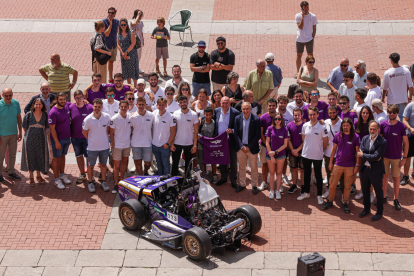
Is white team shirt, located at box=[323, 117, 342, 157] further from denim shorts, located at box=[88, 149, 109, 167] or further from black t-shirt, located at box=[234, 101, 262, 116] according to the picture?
denim shorts, located at box=[88, 149, 109, 167]

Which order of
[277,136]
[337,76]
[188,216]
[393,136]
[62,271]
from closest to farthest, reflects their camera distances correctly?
[62,271], [188,216], [393,136], [277,136], [337,76]

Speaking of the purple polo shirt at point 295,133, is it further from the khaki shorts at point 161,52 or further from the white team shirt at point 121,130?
the khaki shorts at point 161,52

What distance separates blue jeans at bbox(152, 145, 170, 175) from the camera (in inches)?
455

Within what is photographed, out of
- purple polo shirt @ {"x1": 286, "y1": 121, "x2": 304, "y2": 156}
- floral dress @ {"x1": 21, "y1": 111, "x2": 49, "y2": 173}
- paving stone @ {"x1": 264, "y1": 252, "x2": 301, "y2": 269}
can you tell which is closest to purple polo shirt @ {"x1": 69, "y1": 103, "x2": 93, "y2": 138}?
floral dress @ {"x1": 21, "y1": 111, "x2": 49, "y2": 173}

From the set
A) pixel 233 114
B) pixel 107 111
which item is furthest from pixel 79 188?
pixel 233 114

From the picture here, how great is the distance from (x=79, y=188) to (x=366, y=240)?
6.02 m

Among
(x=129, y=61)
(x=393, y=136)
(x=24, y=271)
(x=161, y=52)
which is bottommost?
(x=24, y=271)

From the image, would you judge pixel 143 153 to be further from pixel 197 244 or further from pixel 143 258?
pixel 197 244

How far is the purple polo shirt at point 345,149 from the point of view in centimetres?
1039

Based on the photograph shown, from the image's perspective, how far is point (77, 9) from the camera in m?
21.9

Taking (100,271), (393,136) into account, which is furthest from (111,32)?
(393,136)

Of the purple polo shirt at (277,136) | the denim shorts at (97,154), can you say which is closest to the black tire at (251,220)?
the purple polo shirt at (277,136)

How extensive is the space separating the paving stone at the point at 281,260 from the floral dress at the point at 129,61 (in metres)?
8.30

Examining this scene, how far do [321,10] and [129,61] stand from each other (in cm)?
904
